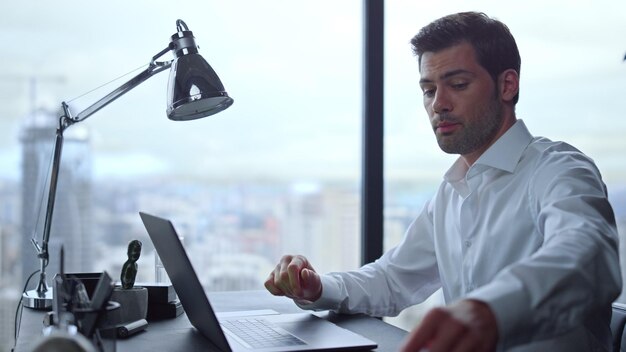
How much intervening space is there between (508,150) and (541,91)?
1.20 meters

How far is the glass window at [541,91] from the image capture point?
2730mm

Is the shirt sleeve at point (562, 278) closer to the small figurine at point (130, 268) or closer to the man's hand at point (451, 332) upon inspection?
the man's hand at point (451, 332)

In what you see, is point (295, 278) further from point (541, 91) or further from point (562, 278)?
point (541, 91)

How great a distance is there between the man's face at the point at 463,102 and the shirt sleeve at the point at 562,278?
0.47 meters

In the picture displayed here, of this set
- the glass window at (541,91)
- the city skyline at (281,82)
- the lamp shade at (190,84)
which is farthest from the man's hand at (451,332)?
the glass window at (541,91)

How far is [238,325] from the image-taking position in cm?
153

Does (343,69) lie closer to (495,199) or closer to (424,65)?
(424,65)

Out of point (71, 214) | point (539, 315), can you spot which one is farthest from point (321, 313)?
point (71, 214)

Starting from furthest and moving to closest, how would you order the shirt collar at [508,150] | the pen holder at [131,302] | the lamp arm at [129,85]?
1. the lamp arm at [129,85]
2. the shirt collar at [508,150]
3. the pen holder at [131,302]

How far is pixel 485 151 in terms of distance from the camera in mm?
1732

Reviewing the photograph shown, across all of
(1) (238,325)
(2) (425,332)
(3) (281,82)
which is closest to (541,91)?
(3) (281,82)

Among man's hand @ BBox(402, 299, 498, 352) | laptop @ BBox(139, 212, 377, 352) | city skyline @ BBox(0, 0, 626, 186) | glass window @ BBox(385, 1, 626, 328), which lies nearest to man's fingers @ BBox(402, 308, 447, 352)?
man's hand @ BBox(402, 299, 498, 352)

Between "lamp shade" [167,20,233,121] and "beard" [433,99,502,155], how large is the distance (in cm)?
54

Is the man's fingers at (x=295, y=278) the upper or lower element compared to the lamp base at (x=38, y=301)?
upper
